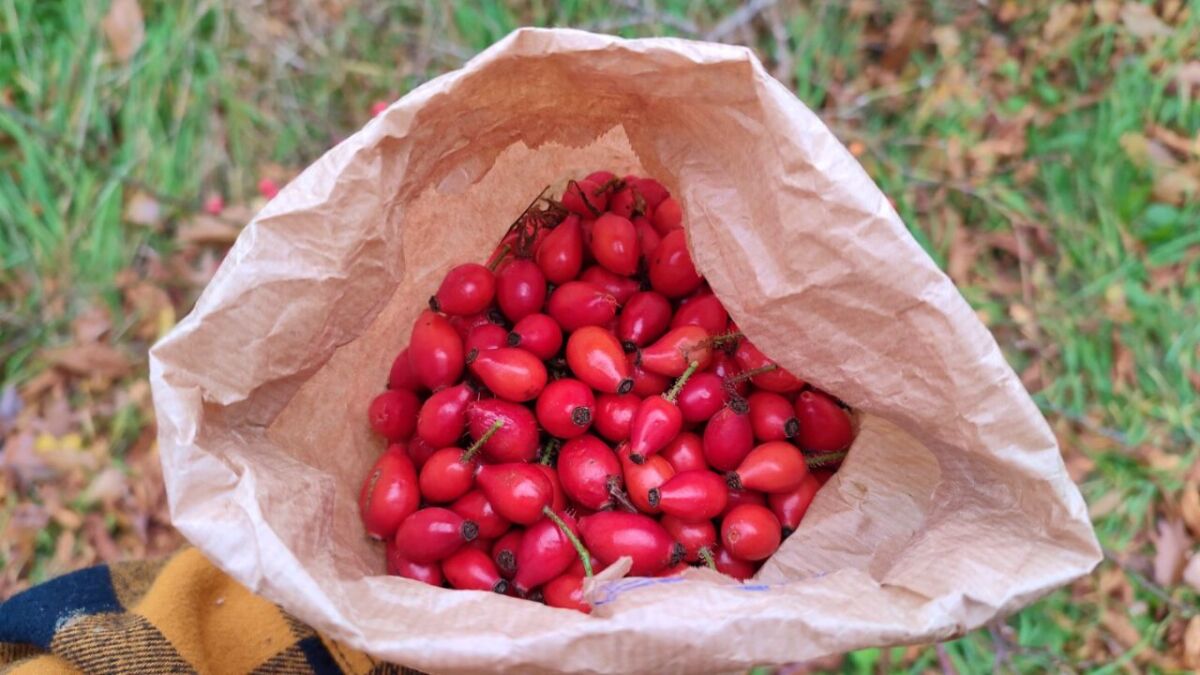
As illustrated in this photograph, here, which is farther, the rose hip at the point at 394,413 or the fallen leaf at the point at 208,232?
the fallen leaf at the point at 208,232

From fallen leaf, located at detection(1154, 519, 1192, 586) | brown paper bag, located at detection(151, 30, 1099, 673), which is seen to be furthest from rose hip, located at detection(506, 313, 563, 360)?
fallen leaf, located at detection(1154, 519, 1192, 586)

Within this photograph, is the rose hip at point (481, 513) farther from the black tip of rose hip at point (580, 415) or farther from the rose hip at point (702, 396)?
the rose hip at point (702, 396)

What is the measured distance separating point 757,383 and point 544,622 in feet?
1.70

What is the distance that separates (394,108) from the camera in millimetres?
999

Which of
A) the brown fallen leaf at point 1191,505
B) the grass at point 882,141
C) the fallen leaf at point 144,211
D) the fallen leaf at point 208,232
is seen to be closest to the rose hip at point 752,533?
the grass at point 882,141

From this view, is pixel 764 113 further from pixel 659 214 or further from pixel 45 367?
pixel 45 367

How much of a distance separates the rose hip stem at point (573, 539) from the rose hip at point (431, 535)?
109mm

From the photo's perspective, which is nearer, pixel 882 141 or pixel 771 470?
pixel 771 470

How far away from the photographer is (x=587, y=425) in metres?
1.27

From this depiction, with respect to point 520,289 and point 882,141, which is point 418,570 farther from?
point 882,141

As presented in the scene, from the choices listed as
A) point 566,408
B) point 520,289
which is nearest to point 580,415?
point 566,408

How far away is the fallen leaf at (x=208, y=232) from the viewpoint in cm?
211

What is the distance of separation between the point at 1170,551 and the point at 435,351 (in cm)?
152

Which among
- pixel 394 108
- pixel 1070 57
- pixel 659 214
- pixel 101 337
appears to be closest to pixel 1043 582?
pixel 659 214
